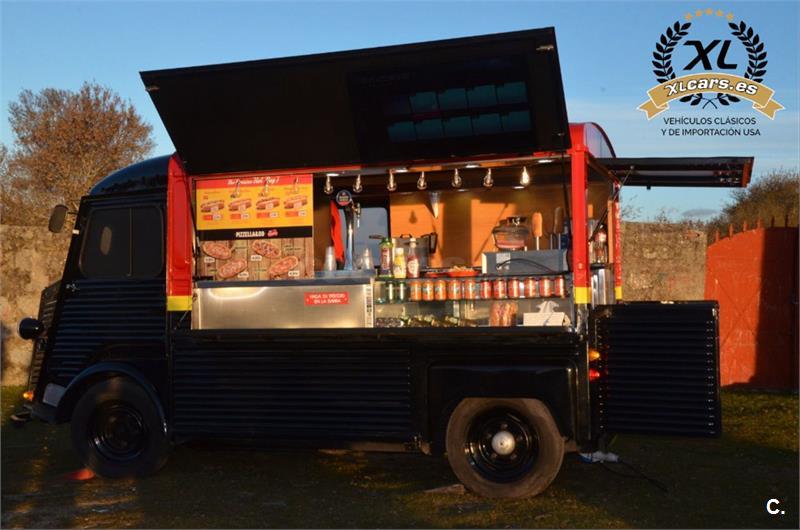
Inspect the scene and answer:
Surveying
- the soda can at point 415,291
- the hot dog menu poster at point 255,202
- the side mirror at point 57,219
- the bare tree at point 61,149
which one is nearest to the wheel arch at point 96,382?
the side mirror at point 57,219

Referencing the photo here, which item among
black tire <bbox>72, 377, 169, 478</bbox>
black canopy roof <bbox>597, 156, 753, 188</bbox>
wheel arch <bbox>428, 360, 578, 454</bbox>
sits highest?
black canopy roof <bbox>597, 156, 753, 188</bbox>

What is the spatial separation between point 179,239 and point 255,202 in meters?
0.70

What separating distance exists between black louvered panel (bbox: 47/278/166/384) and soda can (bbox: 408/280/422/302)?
2083mm

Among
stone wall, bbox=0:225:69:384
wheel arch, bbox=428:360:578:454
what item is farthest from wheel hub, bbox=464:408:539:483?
stone wall, bbox=0:225:69:384

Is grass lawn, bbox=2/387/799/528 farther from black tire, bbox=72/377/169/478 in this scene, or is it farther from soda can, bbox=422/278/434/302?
soda can, bbox=422/278/434/302

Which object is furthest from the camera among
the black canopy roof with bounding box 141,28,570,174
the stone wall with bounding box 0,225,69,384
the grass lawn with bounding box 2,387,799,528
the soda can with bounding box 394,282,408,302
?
the stone wall with bounding box 0,225,69,384

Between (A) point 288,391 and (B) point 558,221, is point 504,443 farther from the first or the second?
(B) point 558,221

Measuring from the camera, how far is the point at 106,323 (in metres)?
7.95

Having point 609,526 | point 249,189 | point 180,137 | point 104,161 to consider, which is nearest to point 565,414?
point 609,526

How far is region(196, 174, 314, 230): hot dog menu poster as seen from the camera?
7559 mm

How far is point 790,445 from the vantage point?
8750 mm

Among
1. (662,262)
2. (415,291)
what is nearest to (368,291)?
(415,291)

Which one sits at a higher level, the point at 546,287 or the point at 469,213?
the point at 469,213

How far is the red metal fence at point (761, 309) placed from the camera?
38.9 ft
